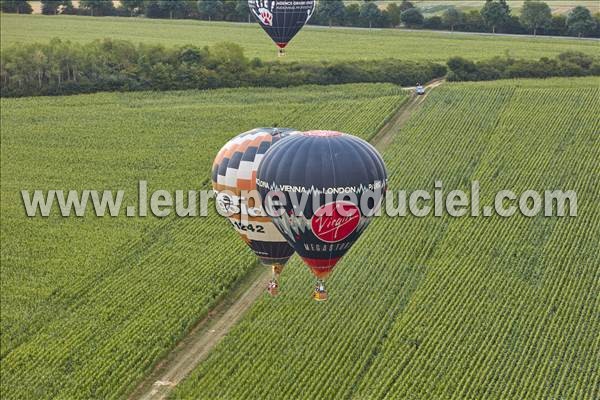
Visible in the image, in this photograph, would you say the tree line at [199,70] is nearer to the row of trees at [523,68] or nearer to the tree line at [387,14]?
the row of trees at [523,68]

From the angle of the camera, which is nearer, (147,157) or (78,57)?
(147,157)

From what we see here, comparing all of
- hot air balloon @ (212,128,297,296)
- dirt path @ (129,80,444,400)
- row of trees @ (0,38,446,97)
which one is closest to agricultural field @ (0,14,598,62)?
row of trees @ (0,38,446,97)

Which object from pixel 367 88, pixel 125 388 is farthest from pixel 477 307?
pixel 367 88

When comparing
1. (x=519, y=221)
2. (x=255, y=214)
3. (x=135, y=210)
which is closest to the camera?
(x=255, y=214)

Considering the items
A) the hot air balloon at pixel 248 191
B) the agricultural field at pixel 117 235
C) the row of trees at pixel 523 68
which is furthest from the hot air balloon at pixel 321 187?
the row of trees at pixel 523 68

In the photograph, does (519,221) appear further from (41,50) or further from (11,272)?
(41,50)

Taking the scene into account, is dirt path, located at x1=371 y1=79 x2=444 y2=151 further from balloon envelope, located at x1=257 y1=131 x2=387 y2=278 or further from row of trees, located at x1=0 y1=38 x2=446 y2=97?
balloon envelope, located at x1=257 y1=131 x2=387 y2=278
